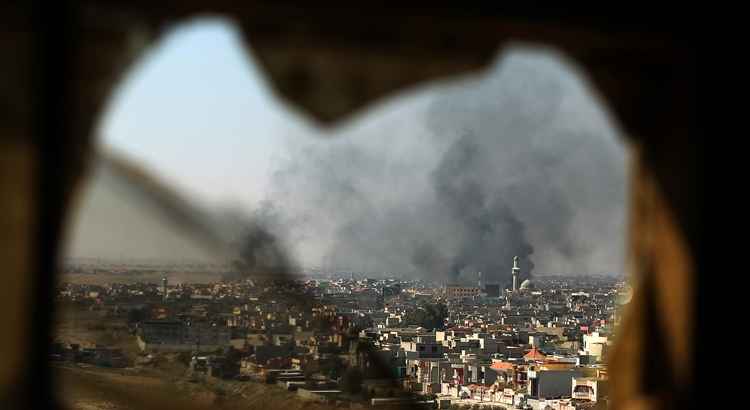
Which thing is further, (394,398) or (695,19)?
(394,398)

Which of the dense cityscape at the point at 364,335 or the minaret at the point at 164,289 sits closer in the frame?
the dense cityscape at the point at 364,335

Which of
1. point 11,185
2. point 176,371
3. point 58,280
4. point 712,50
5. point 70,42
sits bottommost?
point 176,371

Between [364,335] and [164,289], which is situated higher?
[164,289]

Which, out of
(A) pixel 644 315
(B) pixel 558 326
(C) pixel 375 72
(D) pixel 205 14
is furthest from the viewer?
(B) pixel 558 326

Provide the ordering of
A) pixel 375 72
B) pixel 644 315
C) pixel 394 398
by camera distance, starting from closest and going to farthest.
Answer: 1. pixel 375 72
2. pixel 644 315
3. pixel 394 398

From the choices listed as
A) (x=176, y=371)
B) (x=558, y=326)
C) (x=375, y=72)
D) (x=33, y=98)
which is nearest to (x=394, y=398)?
(x=375, y=72)

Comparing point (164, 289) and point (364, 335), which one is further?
point (164, 289)

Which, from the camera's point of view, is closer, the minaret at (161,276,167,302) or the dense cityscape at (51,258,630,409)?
A: the dense cityscape at (51,258,630,409)

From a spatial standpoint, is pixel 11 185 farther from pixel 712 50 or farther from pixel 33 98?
pixel 712 50
